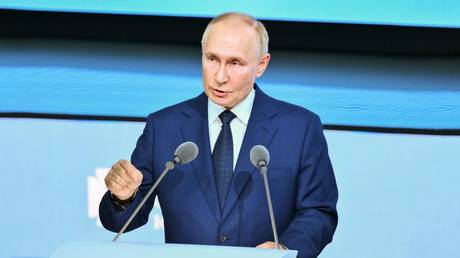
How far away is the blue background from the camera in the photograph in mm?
3184

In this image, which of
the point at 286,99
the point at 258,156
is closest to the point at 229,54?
the point at 258,156

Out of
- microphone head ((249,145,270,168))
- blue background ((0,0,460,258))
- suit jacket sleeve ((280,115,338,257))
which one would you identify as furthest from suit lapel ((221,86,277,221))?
blue background ((0,0,460,258))

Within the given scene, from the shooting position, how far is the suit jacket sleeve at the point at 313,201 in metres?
2.28

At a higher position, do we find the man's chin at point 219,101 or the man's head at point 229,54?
the man's head at point 229,54

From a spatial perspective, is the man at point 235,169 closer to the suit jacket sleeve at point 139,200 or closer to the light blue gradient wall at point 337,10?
the suit jacket sleeve at point 139,200

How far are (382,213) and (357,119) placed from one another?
1.09 feet

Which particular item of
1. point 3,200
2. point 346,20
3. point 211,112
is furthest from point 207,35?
point 3,200

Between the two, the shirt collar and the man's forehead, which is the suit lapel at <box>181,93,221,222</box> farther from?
the man's forehead

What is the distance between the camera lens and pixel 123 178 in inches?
85.0

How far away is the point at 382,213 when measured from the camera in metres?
3.18

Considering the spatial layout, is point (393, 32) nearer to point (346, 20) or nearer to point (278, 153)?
point (346, 20)

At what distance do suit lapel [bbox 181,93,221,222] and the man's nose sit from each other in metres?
0.16

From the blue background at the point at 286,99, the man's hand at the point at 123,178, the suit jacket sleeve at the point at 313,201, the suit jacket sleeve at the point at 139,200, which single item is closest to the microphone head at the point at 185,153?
the man's hand at the point at 123,178

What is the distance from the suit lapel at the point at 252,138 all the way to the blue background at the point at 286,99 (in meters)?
0.75
